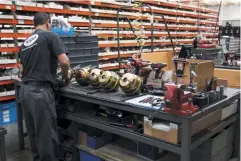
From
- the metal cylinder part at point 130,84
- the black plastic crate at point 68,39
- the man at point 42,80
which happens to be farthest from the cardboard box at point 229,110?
the black plastic crate at point 68,39

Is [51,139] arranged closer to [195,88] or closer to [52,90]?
[52,90]

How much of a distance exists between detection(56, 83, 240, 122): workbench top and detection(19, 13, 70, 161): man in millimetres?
198

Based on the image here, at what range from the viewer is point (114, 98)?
6.47 ft

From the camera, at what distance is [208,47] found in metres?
3.86

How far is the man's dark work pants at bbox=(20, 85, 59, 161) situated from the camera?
2.21 m

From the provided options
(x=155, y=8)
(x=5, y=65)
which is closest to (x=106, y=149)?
(x=5, y=65)

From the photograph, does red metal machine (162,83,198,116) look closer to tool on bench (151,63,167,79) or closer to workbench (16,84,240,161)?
workbench (16,84,240,161)

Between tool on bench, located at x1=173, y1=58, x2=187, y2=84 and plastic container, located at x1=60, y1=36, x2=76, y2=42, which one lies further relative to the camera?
plastic container, located at x1=60, y1=36, x2=76, y2=42

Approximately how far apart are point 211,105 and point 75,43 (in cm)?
233

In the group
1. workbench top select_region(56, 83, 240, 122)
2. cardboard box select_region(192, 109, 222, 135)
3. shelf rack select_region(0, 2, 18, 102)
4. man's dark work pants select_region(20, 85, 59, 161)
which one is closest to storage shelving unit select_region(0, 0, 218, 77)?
shelf rack select_region(0, 2, 18, 102)

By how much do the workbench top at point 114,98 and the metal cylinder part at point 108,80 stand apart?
5 centimetres

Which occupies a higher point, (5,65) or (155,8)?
(155,8)

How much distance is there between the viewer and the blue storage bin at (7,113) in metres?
3.52

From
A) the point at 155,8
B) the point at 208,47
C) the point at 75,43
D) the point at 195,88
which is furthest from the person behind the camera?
the point at 155,8
